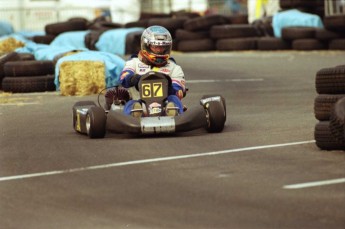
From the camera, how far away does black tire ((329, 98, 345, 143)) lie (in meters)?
7.54

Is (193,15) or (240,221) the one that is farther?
(193,15)

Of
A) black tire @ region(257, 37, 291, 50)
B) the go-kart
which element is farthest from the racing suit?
black tire @ region(257, 37, 291, 50)

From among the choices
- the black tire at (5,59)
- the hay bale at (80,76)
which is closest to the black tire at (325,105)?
the hay bale at (80,76)

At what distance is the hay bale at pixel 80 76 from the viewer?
1550cm

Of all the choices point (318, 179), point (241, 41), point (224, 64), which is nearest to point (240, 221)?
point (318, 179)

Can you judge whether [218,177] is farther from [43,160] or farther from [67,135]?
[67,135]

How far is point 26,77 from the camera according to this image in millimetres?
16281

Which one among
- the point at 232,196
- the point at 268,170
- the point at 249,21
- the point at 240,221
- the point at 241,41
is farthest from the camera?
the point at 249,21

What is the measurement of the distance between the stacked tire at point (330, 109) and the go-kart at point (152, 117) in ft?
3.92

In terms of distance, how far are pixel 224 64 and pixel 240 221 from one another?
1540cm

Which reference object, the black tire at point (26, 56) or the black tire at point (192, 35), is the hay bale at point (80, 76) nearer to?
the black tire at point (26, 56)

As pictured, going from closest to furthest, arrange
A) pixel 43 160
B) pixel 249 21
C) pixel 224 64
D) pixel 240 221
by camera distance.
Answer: pixel 240 221, pixel 43 160, pixel 224 64, pixel 249 21

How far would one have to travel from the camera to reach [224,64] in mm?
21156

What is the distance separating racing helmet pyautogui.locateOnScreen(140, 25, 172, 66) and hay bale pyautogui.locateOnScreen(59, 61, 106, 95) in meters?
5.14
